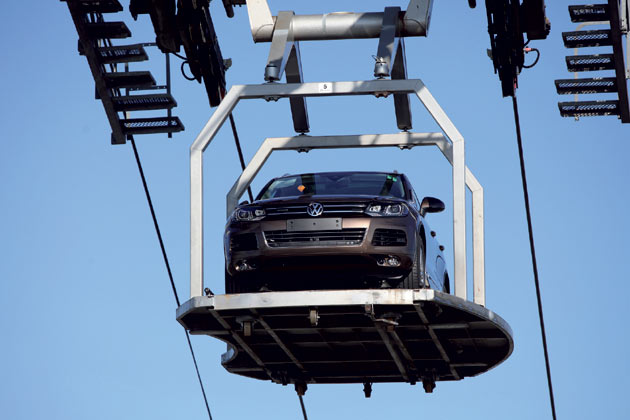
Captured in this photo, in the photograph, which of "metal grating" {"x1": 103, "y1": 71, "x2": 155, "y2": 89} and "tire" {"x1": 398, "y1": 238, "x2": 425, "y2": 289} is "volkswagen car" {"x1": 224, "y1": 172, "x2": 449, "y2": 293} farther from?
"metal grating" {"x1": 103, "y1": 71, "x2": 155, "y2": 89}

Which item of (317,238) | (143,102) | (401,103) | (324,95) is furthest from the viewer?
(143,102)

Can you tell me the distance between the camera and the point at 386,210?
1541 cm

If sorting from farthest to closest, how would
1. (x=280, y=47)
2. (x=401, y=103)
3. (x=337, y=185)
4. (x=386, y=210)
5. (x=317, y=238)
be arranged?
(x=401, y=103) → (x=280, y=47) → (x=337, y=185) → (x=386, y=210) → (x=317, y=238)

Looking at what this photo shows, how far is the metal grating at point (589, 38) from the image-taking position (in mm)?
18625

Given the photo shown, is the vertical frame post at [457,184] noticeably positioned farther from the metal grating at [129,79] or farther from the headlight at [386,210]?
the metal grating at [129,79]

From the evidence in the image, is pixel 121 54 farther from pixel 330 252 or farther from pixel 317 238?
pixel 330 252

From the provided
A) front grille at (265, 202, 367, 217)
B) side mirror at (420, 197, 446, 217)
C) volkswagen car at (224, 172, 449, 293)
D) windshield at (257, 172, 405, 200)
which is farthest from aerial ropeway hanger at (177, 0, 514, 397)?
front grille at (265, 202, 367, 217)

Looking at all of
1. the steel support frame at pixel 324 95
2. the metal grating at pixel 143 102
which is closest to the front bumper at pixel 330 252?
the steel support frame at pixel 324 95

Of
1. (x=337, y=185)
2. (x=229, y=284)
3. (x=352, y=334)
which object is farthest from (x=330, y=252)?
(x=352, y=334)

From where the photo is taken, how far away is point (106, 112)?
2047 cm

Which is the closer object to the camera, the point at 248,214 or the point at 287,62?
the point at 248,214

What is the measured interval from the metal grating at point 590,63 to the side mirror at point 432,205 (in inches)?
142

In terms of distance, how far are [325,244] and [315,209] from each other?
0.40 metres

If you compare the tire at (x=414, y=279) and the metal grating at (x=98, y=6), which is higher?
the metal grating at (x=98, y=6)
